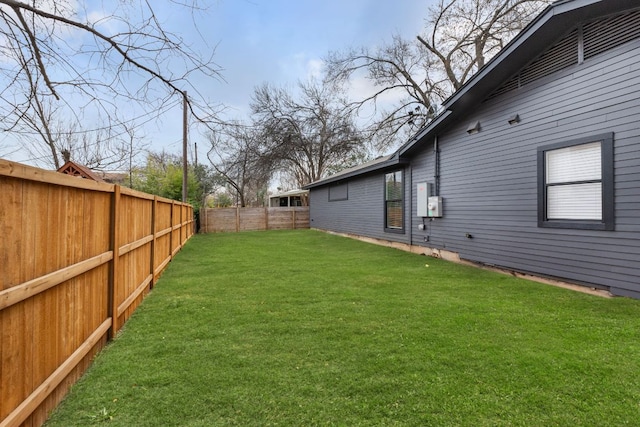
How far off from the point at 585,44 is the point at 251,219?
1563 centimetres

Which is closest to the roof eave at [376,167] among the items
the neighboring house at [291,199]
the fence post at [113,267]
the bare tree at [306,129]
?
the fence post at [113,267]

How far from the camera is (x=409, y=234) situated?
927cm

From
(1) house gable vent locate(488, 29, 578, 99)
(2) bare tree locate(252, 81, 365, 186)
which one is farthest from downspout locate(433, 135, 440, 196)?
(2) bare tree locate(252, 81, 365, 186)

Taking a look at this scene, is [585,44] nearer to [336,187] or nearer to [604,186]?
[604,186]

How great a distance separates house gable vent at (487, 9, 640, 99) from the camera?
4.41m

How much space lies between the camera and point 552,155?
5.34m

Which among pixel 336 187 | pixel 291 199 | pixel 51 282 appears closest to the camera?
pixel 51 282

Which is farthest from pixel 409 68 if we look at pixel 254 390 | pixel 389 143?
pixel 254 390

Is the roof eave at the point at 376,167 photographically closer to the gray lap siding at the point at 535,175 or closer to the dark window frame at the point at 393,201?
the dark window frame at the point at 393,201

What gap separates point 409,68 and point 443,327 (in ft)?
62.7

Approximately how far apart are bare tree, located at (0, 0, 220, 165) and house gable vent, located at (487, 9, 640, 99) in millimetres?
5269

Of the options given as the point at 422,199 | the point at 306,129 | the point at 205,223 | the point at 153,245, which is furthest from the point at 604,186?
the point at 306,129

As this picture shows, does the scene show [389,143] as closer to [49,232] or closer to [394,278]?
[394,278]

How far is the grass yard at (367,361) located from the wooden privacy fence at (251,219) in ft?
42.5
